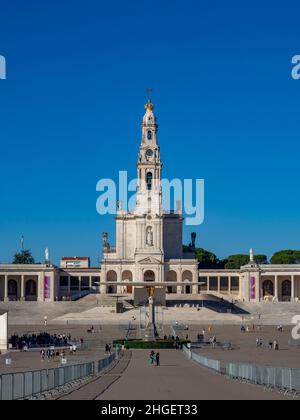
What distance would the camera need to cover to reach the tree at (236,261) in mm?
160113

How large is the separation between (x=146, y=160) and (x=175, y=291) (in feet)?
59.4

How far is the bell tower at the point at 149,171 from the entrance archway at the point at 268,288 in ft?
62.6

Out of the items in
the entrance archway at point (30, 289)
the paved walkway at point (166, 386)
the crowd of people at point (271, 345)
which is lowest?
the paved walkway at point (166, 386)

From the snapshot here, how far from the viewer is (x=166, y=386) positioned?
2914 centimetres

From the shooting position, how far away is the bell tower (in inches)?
4870

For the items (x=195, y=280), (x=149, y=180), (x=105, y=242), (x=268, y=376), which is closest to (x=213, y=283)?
(x=195, y=280)

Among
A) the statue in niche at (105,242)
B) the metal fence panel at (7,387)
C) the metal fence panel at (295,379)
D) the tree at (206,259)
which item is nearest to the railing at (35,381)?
the metal fence panel at (7,387)

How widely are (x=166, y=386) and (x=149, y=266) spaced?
92318mm

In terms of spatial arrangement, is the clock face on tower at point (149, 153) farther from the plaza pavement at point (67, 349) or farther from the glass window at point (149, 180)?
the plaza pavement at point (67, 349)

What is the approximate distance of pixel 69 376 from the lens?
2925 cm

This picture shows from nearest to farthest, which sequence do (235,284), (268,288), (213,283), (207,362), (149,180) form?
(207,362), (149,180), (268,288), (213,283), (235,284)

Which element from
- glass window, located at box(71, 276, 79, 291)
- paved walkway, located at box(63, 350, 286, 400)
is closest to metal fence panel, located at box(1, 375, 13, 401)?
paved walkway, located at box(63, 350, 286, 400)

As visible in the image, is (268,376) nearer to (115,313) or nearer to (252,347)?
(252,347)
